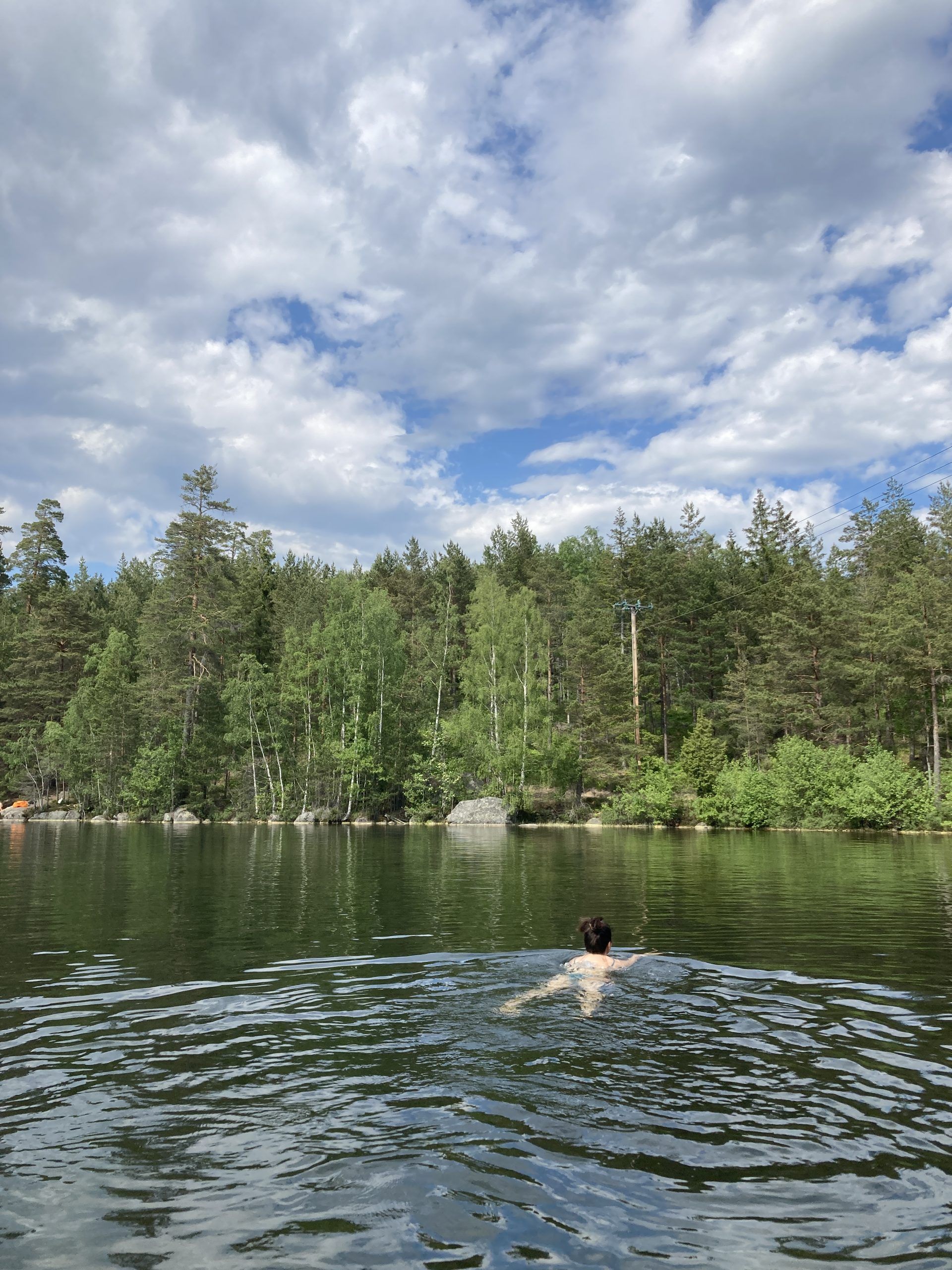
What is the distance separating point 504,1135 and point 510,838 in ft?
117

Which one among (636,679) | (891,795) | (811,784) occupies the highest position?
(636,679)

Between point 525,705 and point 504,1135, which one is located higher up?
point 525,705

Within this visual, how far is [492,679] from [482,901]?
40758 millimetres

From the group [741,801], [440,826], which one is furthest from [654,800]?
[440,826]

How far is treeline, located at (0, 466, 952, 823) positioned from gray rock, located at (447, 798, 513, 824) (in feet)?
4.38

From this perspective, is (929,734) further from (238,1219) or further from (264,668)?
(238,1219)

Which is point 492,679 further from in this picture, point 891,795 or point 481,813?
point 891,795

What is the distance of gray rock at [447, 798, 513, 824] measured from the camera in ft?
172

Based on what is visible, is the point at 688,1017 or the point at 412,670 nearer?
the point at 688,1017

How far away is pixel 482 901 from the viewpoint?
1733cm

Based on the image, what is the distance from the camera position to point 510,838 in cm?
4047

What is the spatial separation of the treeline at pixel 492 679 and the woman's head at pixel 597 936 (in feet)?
125

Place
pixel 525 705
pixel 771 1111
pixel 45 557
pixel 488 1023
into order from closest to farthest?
pixel 771 1111
pixel 488 1023
pixel 525 705
pixel 45 557

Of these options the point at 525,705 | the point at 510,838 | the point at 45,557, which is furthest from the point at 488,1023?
the point at 45,557
